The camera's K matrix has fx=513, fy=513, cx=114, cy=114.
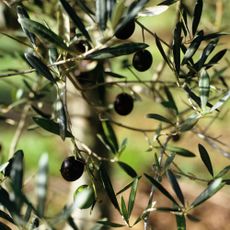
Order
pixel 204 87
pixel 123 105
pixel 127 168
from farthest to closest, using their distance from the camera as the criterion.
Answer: pixel 123 105, pixel 127 168, pixel 204 87

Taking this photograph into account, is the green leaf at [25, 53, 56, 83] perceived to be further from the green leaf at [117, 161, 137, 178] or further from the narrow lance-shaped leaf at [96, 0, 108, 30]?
the green leaf at [117, 161, 137, 178]

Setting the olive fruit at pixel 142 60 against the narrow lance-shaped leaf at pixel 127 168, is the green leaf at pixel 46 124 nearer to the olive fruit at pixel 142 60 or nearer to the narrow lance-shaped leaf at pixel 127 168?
the olive fruit at pixel 142 60

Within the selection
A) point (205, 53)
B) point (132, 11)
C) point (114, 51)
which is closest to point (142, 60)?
point (205, 53)

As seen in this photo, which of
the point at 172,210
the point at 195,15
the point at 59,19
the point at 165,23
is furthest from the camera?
the point at 165,23

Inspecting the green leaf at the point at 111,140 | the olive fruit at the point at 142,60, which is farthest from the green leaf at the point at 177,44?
the green leaf at the point at 111,140

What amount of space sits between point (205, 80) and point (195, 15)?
14cm

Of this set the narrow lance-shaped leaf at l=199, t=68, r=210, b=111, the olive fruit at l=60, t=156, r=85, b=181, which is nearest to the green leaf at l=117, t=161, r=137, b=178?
the olive fruit at l=60, t=156, r=85, b=181

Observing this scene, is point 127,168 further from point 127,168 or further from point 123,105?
point 123,105

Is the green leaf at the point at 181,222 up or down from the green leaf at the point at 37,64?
down

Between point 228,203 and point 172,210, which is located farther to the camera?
point 228,203

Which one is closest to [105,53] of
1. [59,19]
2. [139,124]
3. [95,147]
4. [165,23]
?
[59,19]

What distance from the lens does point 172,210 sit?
802 mm

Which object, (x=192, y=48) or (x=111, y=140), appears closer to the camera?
(x=192, y=48)

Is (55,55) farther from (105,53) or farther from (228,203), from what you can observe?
(228,203)
